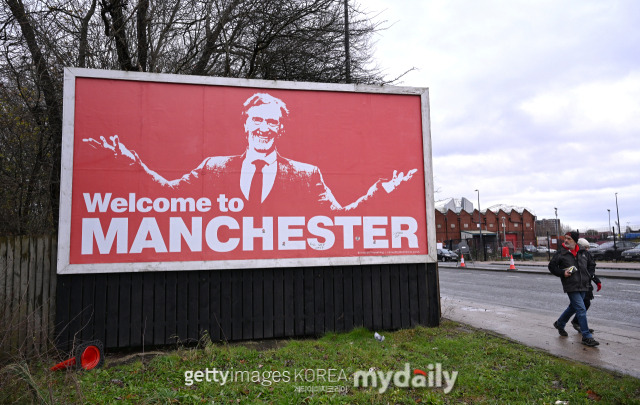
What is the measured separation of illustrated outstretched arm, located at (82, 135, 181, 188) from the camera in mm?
6840

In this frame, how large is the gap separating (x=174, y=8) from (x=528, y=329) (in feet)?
32.6

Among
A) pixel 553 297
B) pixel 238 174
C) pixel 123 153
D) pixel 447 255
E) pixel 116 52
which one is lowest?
pixel 447 255

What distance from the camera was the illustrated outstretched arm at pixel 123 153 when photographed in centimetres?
684

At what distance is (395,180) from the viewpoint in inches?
311

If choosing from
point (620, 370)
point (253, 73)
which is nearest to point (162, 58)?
point (253, 73)

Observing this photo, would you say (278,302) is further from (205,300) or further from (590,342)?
(590,342)

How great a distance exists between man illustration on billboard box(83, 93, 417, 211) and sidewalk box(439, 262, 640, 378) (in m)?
3.57

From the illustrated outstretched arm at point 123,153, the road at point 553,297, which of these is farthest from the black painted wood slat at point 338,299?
the road at point 553,297

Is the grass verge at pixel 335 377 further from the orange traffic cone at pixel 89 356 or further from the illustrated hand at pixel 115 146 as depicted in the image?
the illustrated hand at pixel 115 146

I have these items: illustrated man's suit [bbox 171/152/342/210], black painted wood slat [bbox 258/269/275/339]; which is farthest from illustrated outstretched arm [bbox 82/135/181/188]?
black painted wood slat [bbox 258/269/275/339]

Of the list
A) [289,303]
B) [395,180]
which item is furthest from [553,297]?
[289,303]

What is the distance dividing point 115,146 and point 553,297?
1271 centimetres

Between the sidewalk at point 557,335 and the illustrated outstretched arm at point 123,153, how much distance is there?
6.18 m

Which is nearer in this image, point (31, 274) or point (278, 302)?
point (31, 274)
